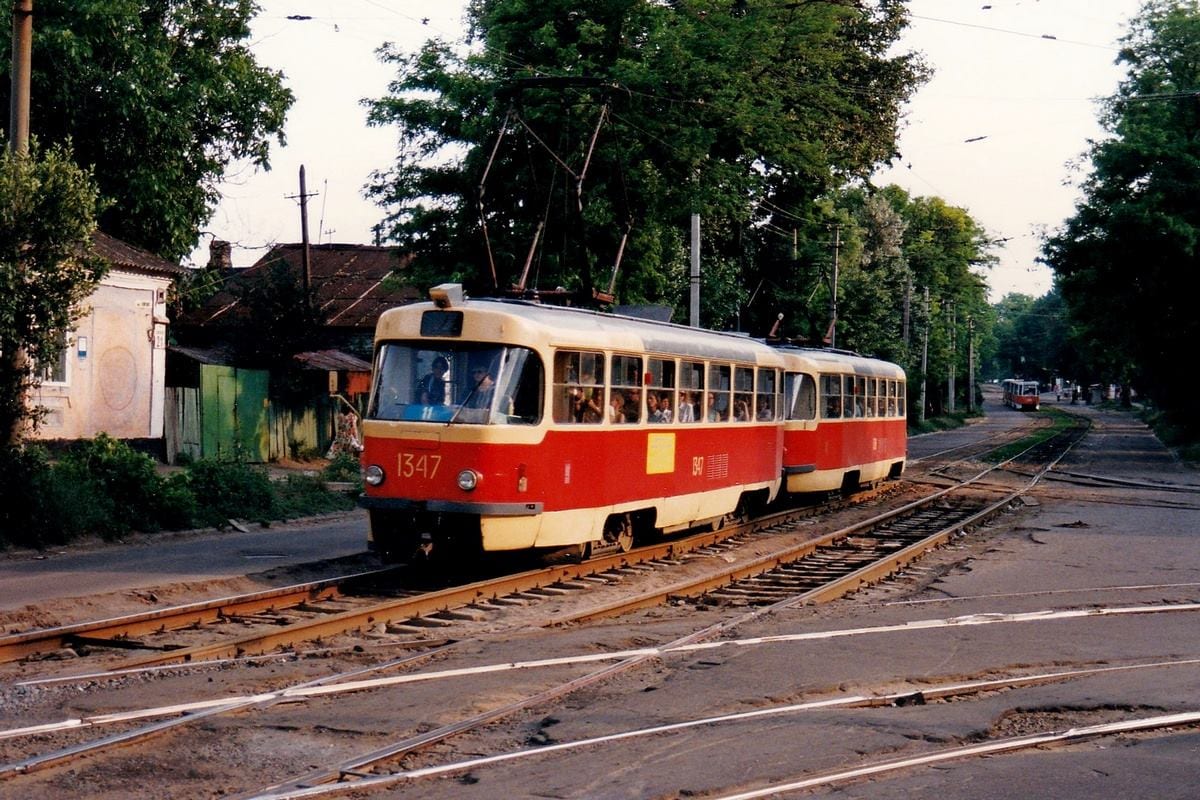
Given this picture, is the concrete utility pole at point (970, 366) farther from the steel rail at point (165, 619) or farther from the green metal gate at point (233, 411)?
the steel rail at point (165, 619)

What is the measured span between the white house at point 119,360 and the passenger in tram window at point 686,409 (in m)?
15.2

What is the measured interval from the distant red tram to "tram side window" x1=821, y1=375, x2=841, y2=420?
6.25 meters

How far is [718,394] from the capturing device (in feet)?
60.4

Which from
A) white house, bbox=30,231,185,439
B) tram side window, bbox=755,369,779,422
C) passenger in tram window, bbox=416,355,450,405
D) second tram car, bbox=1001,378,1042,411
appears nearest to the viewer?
passenger in tram window, bbox=416,355,450,405

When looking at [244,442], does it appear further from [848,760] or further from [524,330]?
[848,760]

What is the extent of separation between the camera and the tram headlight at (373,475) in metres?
13.5

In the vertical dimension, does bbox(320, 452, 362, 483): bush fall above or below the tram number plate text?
below

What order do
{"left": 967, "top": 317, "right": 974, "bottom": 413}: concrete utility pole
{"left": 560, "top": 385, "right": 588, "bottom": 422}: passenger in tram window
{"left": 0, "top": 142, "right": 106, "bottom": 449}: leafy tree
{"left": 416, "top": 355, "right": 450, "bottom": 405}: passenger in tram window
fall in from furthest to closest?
{"left": 967, "top": 317, "right": 974, "bottom": 413}: concrete utility pole → {"left": 0, "top": 142, "right": 106, "bottom": 449}: leafy tree → {"left": 560, "top": 385, "right": 588, "bottom": 422}: passenger in tram window → {"left": 416, "top": 355, "right": 450, "bottom": 405}: passenger in tram window

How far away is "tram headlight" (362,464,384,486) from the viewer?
532 inches

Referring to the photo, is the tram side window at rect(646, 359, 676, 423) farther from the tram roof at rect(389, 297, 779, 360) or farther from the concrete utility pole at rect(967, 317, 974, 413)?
the concrete utility pole at rect(967, 317, 974, 413)

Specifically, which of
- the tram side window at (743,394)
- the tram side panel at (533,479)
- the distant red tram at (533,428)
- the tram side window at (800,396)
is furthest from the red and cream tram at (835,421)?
the tram side panel at (533,479)

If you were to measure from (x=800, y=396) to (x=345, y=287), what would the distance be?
29.0 meters

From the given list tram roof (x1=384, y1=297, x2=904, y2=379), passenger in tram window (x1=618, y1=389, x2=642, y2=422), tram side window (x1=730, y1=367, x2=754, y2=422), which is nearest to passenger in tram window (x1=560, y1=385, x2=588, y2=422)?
tram roof (x1=384, y1=297, x2=904, y2=379)

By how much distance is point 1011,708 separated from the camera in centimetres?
857
